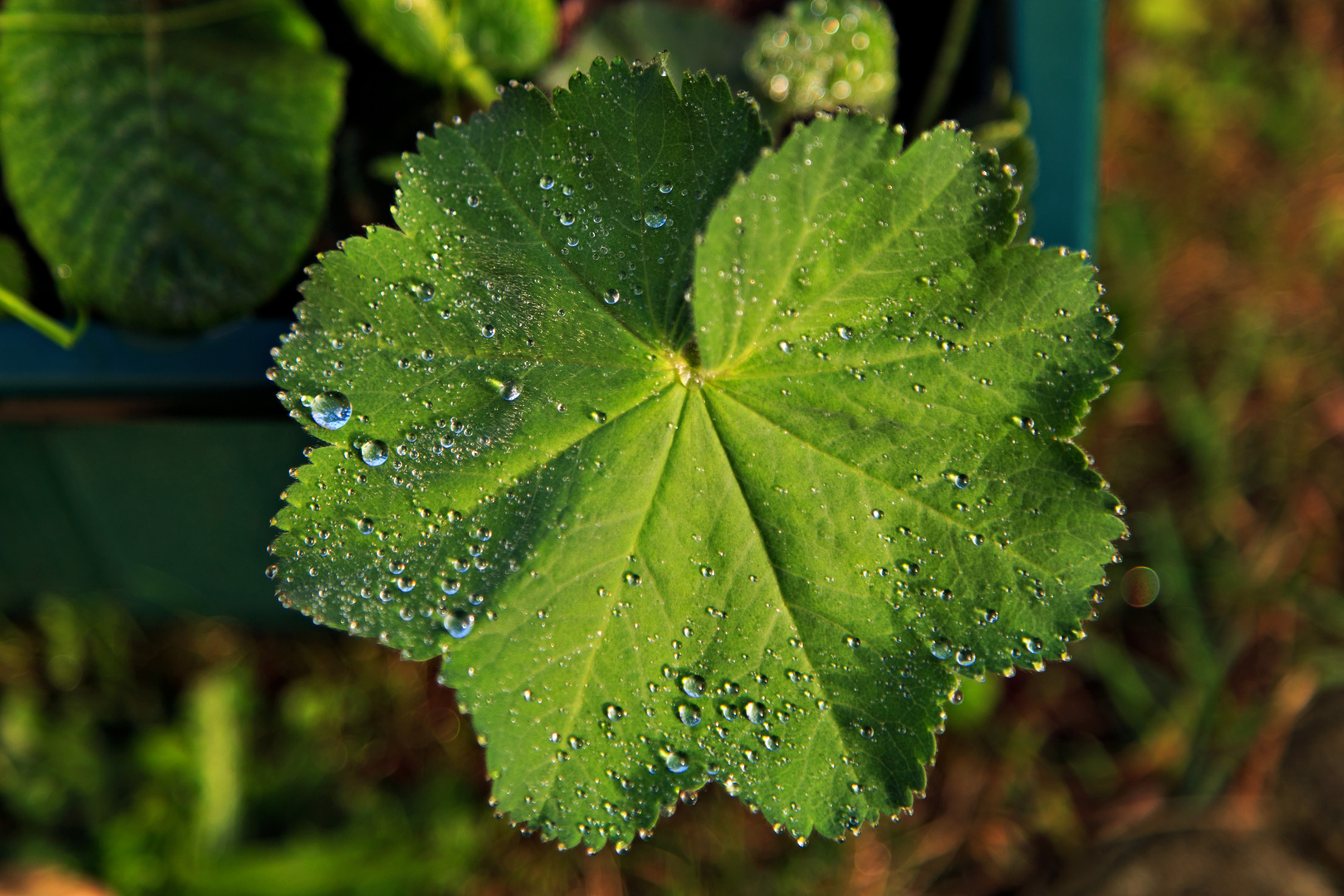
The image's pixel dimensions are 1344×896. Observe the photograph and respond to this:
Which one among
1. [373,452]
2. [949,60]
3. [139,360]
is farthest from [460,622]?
[949,60]

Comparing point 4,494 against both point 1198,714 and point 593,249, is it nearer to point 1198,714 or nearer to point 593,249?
point 593,249

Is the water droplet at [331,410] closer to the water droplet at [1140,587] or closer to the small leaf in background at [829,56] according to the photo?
the small leaf in background at [829,56]

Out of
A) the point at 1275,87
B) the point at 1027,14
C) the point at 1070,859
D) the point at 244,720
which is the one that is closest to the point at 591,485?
the point at 1027,14

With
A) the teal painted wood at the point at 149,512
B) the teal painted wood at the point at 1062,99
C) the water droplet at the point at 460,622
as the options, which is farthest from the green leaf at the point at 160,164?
the teal painted wood at the point at 1062,99

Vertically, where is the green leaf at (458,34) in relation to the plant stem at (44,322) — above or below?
above

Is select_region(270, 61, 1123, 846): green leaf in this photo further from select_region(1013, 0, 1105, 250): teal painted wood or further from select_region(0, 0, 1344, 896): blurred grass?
select_region(0, 0, 1344, 896): blurred grass

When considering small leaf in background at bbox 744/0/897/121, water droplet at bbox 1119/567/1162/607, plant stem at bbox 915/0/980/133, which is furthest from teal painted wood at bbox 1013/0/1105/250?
water droplet at bbox 1119/567/1162/607
